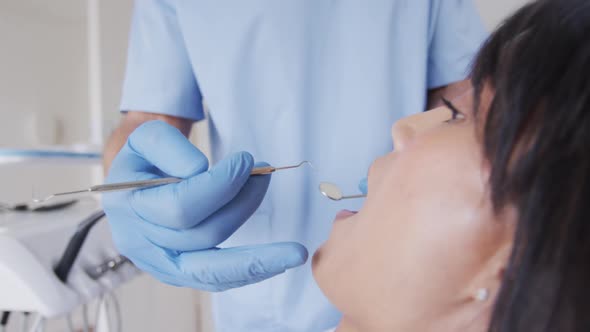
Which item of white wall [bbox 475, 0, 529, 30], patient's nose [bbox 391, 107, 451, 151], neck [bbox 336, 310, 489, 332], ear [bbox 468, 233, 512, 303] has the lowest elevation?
neck [bbox 336, 310, 489, 332]

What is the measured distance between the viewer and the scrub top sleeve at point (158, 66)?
0.90 meters

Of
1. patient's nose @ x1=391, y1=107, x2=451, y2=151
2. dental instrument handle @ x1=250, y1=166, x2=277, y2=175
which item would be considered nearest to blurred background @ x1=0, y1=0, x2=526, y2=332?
dental instrument handle @ x1=250, y1=166, x2=277, y2=175

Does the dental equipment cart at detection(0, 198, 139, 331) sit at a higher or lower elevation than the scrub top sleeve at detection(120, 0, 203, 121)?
lower

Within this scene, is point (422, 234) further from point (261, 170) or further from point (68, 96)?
point (68, 96)

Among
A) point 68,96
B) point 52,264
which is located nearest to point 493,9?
point 52,264

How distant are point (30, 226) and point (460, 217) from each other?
835 millimetres

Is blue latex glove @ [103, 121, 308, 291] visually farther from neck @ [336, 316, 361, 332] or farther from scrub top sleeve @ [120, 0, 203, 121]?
scrub top sleeve @ [120, 0, 203, 121]

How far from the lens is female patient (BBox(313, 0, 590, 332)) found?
0.37 meters

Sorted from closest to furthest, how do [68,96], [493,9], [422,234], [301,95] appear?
[422,234]
[301,95]
[493,9]
[68,96]

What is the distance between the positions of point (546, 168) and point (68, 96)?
8.77 feet

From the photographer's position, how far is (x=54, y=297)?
84cm

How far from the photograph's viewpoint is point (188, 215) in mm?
576

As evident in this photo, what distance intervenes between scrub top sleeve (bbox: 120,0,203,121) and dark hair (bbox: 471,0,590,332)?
2.09 feet

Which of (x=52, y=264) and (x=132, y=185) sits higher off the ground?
(x=132, y=185)
